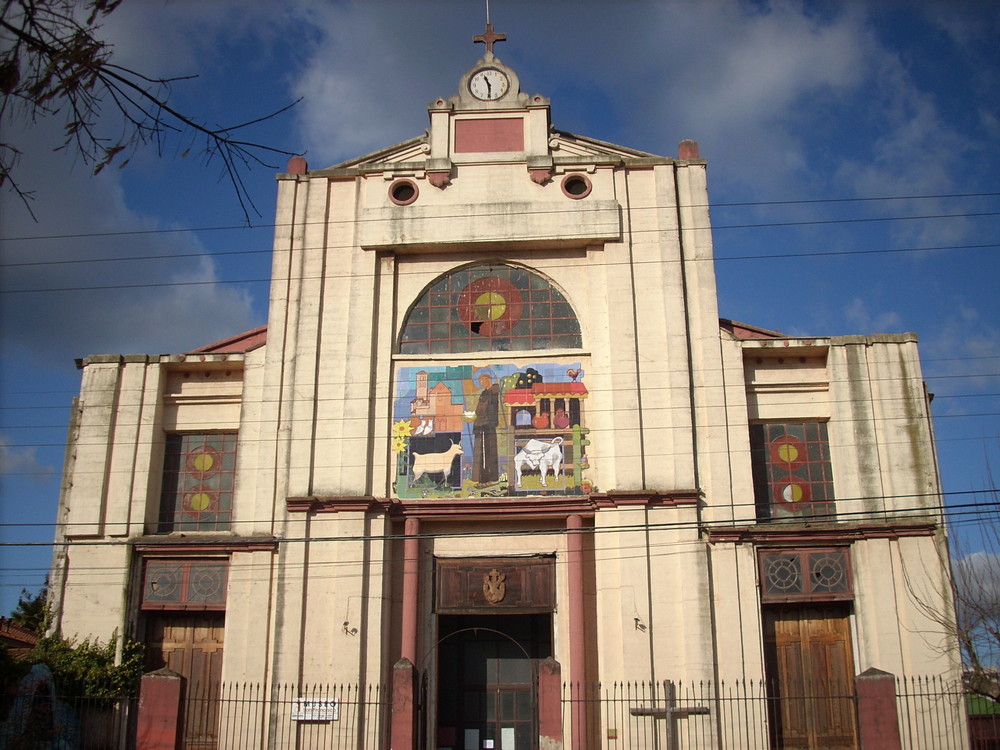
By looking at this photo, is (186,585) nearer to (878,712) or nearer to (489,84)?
(489,84)

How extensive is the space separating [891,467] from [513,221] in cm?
971

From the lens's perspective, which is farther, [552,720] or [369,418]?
[369,418]

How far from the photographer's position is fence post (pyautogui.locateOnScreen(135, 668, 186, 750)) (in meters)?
15.5

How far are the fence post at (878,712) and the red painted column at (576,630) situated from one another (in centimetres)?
511

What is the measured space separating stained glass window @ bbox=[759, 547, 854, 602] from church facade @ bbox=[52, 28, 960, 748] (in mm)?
63

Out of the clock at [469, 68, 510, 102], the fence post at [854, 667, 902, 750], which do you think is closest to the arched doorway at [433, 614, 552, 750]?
the fence post at [854, 667, 902, 750]

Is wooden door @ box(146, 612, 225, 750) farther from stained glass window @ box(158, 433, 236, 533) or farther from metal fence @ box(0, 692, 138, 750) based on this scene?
stained glass window @ box(158, 433, 236, 533)

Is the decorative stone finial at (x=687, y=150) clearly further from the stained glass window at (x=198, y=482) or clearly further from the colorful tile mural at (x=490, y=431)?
the stained glass window at (x=198, y=482)

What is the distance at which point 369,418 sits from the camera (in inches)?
834

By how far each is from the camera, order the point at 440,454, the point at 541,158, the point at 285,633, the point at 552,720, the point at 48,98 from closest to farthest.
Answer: the point at 48,98
the point at 552,720
the point at 285,633
the point at 440,454
the point at 541,158

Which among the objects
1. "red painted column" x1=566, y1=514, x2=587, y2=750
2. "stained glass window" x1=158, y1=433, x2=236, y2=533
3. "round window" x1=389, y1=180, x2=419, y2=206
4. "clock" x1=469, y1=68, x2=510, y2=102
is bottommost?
"red painted column" x1=566, y1=514, x2=587, y2=750

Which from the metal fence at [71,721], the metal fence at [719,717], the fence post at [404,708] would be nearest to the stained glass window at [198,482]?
the metal fence at [71,721]

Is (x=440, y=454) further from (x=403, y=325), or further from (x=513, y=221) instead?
(x=513, y=221)

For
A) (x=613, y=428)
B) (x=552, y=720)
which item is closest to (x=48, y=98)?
(x=552, y=720)
